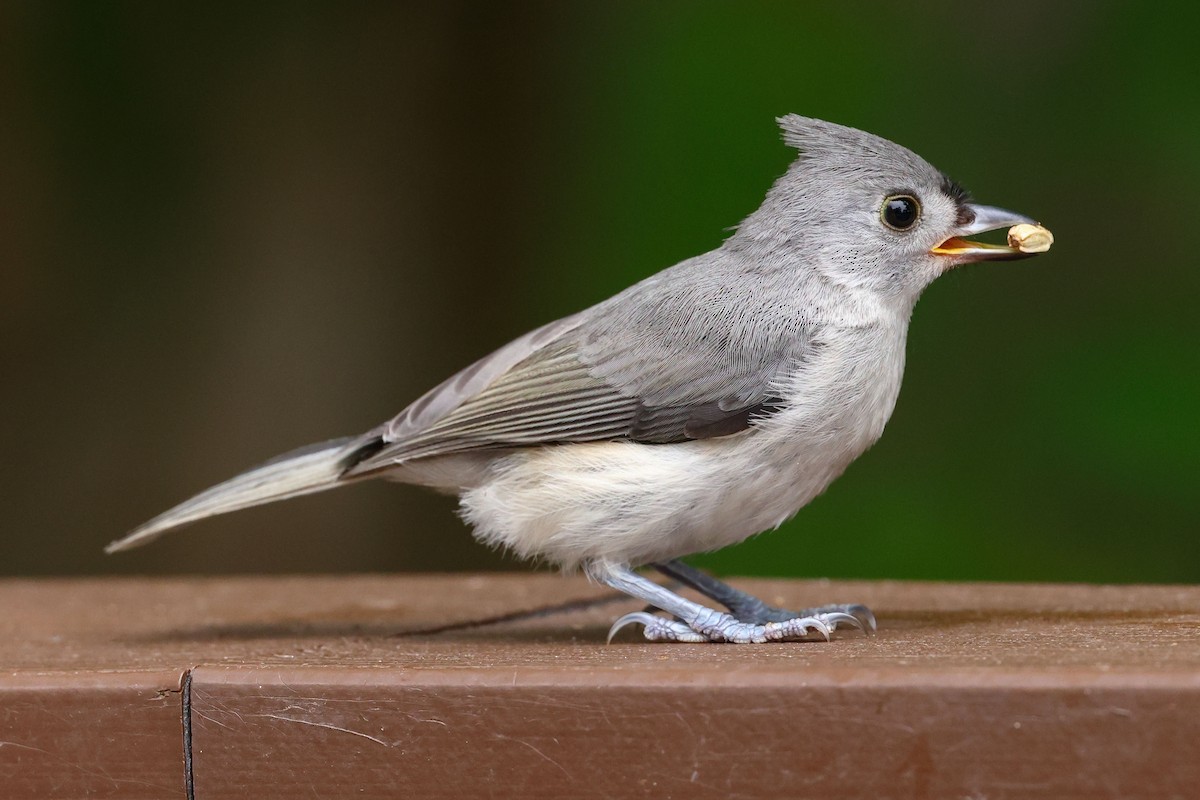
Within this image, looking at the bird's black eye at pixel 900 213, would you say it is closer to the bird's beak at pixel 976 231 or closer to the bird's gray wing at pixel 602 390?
the bird's beak at pixel 976 231

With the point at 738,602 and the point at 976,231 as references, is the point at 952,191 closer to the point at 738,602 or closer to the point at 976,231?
the point at 976,231

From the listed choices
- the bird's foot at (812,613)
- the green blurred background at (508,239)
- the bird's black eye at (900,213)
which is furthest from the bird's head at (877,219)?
the green blurred background at (508,239)

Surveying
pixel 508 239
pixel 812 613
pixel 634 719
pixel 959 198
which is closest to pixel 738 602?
pixel 812 613

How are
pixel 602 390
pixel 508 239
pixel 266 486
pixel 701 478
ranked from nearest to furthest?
pixel 701 478 < pixel 602 390 < pixel 266 486 < pixel 508 239

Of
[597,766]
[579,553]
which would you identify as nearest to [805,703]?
[597,766]

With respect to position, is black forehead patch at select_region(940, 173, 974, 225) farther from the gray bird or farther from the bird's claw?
the bird's claw

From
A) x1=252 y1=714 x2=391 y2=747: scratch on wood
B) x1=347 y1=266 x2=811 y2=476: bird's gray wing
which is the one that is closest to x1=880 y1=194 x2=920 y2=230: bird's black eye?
x1=347 y1=266 x2=811 y2=476: bird's gray wing
